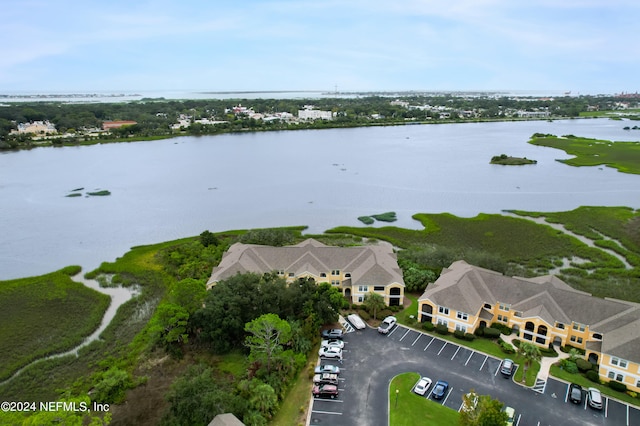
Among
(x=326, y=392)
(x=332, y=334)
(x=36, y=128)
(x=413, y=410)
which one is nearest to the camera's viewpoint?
(x=413, y=410)

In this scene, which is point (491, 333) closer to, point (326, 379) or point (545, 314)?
point (545, 314)

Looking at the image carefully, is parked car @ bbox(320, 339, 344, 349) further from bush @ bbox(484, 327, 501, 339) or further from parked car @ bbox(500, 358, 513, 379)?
bush @ bbox(484, 327, 501, 339)

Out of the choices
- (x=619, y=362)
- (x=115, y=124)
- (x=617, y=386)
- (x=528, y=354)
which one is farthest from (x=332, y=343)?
(x=115, y=124)

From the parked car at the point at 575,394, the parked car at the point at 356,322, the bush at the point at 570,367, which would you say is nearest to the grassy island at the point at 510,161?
the bush at the point at 570,367

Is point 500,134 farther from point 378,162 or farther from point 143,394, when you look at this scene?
point 143,394

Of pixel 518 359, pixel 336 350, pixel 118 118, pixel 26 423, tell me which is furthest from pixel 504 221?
pixel 118 118

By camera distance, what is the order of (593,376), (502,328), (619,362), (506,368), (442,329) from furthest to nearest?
1. (502,328)
2. (442,329)
3. (506,368)
4. (593,376)
5. (619,362)
